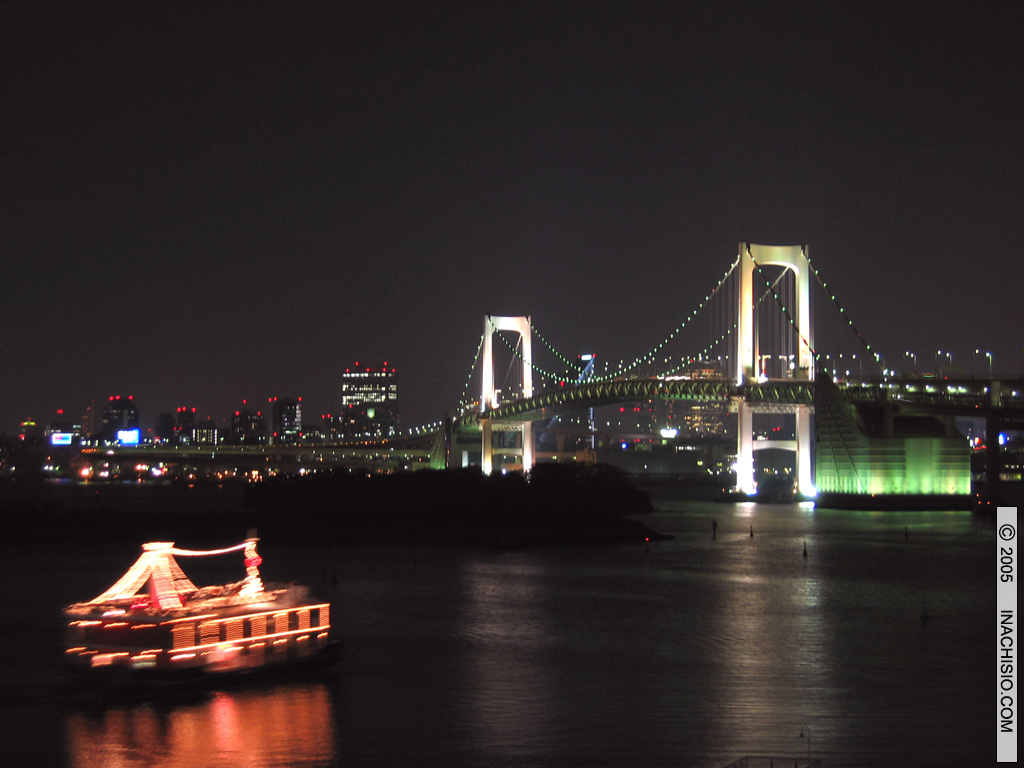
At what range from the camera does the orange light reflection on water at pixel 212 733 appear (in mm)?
10633

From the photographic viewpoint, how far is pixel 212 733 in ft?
37.1

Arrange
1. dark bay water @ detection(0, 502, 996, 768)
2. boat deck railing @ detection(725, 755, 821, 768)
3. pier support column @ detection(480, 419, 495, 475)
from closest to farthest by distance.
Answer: boat deck railing @ detection(725, 755, 821, 768) < dark bay water @ detection(0, 502, 996, 768) < pier support column @ detection(480, 419, 495, 475)

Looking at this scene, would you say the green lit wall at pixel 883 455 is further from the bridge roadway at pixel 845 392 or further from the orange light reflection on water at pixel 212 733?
the orange light reflection on water at pixel 212 733

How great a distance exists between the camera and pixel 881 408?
45500 mm

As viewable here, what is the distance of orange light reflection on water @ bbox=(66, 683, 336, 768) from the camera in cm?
1063

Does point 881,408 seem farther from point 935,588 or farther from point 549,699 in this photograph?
point 549,699

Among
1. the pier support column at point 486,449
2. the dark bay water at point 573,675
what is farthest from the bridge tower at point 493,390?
the dark bay water at point 573,675

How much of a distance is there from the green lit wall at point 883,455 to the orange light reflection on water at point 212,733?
34390 mm

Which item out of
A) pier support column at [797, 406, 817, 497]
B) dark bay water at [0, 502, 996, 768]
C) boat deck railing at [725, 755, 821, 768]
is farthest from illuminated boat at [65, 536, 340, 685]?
pier support column at [797, 406, 817, 497]

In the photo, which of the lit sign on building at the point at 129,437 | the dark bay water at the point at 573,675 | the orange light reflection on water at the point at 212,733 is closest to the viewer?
the orange light reflection on water at the point at 212,733

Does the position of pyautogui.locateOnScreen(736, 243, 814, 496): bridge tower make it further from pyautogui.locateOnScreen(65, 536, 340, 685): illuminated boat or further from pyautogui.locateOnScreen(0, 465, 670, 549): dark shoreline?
pyautogui.locateOnScreen(65, 536, 340, 685): illuminated boat

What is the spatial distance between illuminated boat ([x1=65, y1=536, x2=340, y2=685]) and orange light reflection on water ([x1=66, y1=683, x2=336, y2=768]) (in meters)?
0.35

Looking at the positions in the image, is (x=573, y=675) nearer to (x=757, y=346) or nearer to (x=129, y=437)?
(x=757, y=346)

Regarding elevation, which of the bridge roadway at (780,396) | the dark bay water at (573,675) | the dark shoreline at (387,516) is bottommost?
the dark bay water at (573,675)
